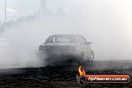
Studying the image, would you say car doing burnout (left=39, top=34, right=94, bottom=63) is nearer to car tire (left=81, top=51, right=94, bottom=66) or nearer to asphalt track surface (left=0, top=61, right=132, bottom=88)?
car tire (left=81, top=51, right=94, bottom=66)

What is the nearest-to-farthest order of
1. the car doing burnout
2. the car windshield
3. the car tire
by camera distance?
the car doing burnout < the car tire < the car windshield

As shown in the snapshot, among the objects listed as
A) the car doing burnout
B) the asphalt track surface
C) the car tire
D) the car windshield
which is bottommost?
the asphalt track surface

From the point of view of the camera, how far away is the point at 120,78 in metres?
10.8

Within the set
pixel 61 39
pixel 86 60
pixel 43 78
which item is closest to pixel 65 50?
pixel 61 39

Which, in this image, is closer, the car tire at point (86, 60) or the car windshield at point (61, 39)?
the car tire at point (86, 60)

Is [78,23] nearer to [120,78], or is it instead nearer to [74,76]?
[74,76]

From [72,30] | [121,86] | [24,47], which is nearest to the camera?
[121,86]

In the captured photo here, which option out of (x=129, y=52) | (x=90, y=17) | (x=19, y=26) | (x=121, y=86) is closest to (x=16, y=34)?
(x=19, y=26)

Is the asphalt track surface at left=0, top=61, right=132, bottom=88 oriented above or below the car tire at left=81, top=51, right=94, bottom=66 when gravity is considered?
below

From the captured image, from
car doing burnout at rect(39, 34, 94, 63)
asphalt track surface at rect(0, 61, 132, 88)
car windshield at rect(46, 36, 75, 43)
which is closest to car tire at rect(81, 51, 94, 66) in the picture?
car doing burnout at rect(39, 34, 94, 63)

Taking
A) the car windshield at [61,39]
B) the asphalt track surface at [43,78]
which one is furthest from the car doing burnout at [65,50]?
the asphalt track surface at [43,78]

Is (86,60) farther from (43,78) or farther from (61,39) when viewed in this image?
(43,78)

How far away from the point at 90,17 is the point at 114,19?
137 centimetres

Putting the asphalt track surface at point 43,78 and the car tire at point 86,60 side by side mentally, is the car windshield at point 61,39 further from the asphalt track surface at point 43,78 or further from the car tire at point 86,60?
the asphalt track surface at point 43,78
